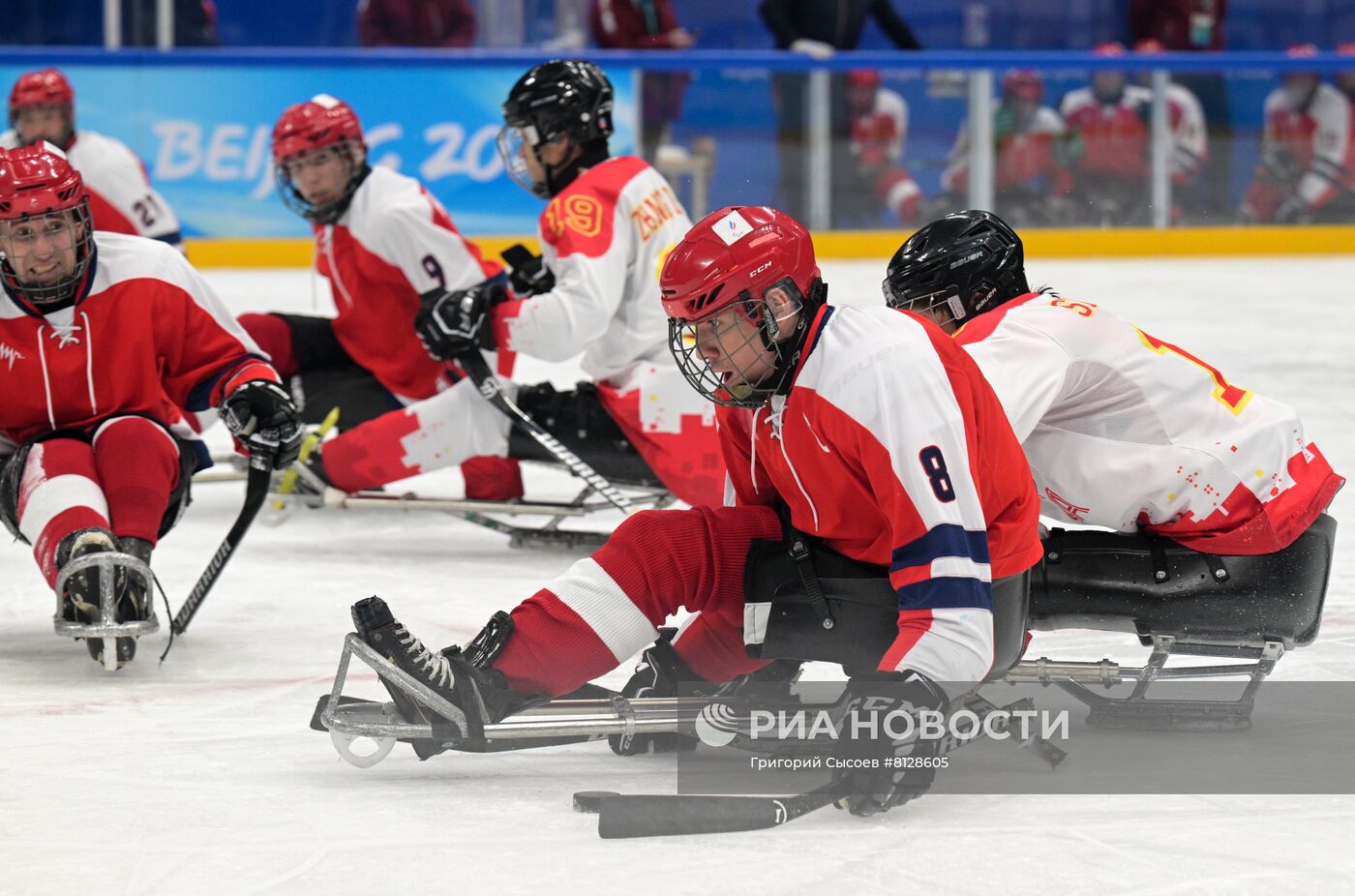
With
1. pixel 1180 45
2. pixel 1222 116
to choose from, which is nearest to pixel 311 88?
pixel 1222 116

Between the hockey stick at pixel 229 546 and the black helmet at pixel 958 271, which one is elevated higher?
the black helmet at pixel 958 271

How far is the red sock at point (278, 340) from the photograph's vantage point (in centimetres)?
512

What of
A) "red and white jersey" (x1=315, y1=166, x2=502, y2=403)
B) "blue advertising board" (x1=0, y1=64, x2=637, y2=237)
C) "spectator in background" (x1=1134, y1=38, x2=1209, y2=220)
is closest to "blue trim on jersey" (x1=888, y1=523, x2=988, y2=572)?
"red and white jersey" (x1=315, y1=166, x2=502, y2=403)

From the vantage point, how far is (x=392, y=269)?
496 centimetres

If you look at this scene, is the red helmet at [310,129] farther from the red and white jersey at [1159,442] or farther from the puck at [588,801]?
the puck at [588,801]

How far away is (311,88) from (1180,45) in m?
5.35

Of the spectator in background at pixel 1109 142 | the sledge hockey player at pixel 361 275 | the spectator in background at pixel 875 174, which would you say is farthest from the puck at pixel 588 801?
the spectator in background at pixel 1109 142


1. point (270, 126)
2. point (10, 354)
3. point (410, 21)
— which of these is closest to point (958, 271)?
point (10, 354)

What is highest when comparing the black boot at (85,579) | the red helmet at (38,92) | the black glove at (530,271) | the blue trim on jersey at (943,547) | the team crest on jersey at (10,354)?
the red helmet at (38,92)

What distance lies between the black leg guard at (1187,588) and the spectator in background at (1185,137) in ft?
23.3

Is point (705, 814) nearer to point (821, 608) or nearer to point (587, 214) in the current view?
point (821, 608)

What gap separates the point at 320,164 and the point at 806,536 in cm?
254

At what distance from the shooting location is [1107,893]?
223cm

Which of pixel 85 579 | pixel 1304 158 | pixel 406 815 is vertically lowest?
pixel 406 815
